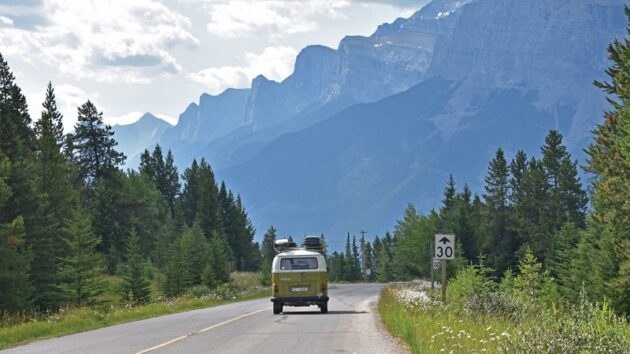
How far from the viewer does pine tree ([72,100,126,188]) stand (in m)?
83.5

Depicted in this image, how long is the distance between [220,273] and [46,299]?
24350 millimetres

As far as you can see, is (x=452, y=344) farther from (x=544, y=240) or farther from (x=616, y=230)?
(x=544, y=240)

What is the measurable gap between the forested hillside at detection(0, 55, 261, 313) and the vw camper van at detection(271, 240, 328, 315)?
535 inches

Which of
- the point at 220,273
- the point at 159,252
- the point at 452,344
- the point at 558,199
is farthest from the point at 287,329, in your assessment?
the point at 159,252

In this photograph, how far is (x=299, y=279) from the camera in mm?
29078

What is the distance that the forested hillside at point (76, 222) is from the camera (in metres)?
48.0

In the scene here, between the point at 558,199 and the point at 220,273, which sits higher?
the point at 558,199

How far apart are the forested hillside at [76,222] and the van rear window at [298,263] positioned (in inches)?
541

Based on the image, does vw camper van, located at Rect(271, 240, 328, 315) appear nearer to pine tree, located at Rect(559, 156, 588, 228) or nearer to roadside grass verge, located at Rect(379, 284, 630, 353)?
roadside grass verge, located at Rect(379, 284, 630, 353)

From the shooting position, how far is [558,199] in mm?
86375

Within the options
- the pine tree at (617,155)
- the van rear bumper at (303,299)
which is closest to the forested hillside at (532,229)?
the pine tree at (617,155)

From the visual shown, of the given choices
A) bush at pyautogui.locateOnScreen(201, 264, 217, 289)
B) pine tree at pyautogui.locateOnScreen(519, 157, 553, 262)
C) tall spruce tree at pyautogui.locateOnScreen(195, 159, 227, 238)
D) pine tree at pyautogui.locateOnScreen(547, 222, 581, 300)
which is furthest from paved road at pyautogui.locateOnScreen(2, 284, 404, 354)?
tall spruce tree at pyautogui.locateOnScreen(195, 159, 227, 238)

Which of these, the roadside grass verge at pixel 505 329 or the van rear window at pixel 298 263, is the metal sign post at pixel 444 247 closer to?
the roadside grass verge at pixel 505 329

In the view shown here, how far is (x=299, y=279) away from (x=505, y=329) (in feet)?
49.2
